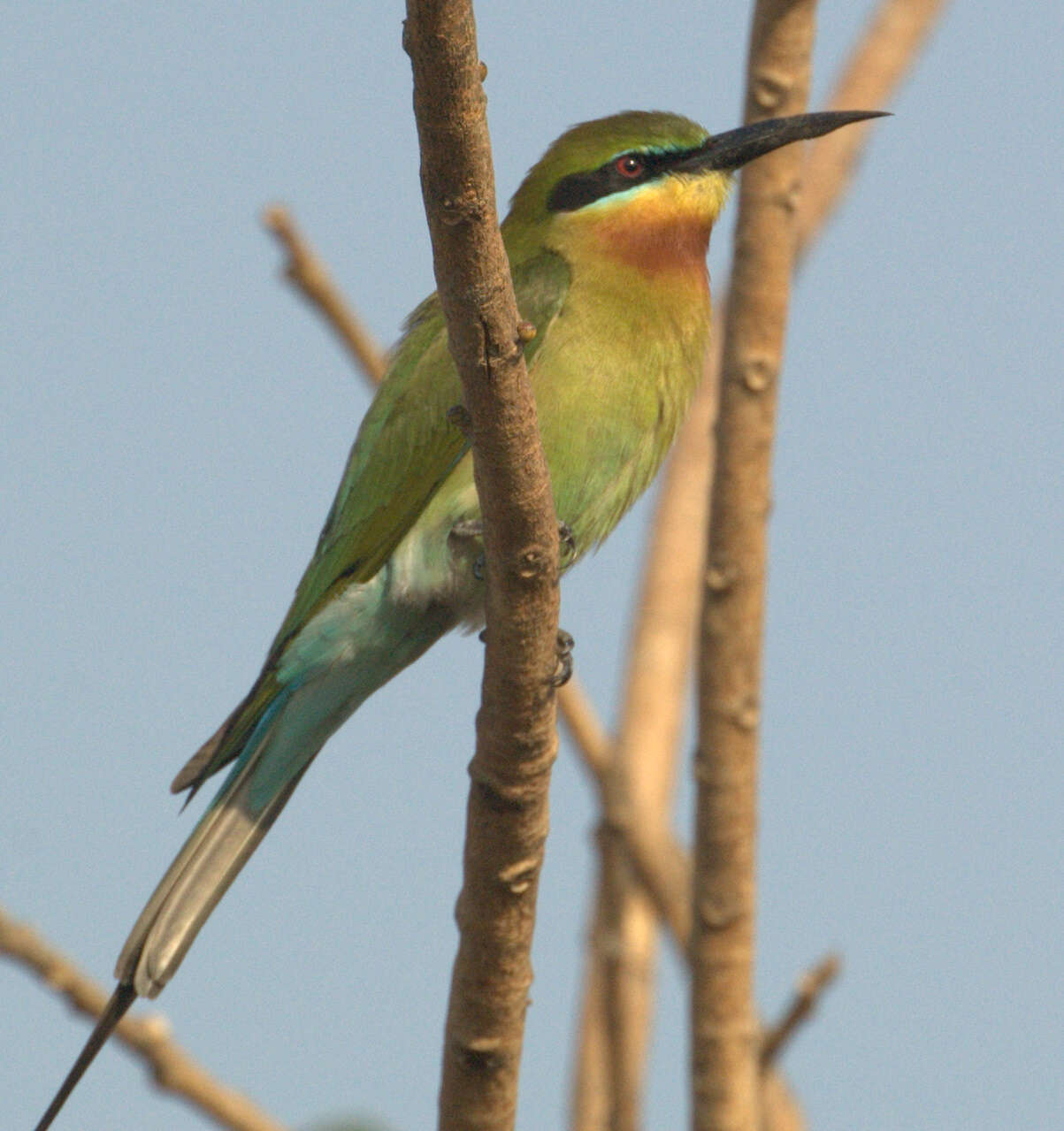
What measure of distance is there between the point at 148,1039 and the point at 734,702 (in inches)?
46.5

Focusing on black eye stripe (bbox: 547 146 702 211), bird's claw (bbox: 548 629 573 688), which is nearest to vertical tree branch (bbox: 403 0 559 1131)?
bird's claw (bbox: 548 629 573 688)

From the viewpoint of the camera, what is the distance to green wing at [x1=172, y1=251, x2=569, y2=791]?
11.0 ft

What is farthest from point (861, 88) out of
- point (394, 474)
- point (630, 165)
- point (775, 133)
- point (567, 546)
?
point (394, 474)

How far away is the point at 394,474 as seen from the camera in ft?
11.3

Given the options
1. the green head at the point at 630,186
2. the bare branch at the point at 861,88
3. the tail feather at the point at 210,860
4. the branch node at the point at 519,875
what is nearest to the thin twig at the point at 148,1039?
the tail feather at the point at 210,860

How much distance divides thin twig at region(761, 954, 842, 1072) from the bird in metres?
0.95

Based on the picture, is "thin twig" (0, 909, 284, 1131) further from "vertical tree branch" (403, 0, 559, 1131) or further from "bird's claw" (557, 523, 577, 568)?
"bird's claw" (557, 523, 577, 568)

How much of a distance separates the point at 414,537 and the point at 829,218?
170cm

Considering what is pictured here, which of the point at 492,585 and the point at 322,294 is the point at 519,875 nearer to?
the point at 492,585

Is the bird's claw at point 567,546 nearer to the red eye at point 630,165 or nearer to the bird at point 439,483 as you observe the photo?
the bird at point 439,483

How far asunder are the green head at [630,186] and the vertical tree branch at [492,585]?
1402 mm

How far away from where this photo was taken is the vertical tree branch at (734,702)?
298 centimetres

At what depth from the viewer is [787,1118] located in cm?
345

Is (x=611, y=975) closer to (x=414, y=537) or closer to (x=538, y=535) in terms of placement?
(x=414, y=537)
